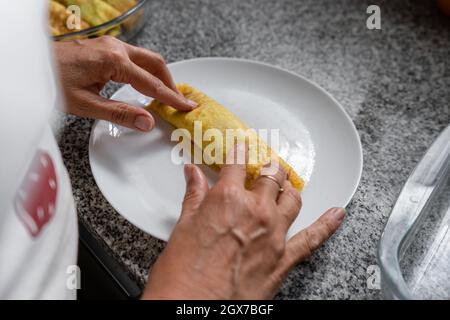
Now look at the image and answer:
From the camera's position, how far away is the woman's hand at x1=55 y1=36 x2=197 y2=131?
2.57 ft

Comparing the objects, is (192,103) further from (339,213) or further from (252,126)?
(339,213)

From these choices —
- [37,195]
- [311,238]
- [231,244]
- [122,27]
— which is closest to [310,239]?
[311,238]

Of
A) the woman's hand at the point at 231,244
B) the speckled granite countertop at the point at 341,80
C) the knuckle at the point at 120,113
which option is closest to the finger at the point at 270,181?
the woman's hand at the point at 231,244

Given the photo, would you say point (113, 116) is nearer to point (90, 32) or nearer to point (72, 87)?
point (72, 87)

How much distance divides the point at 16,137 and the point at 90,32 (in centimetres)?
54

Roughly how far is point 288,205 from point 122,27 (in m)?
0.52

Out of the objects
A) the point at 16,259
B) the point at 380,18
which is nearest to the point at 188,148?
the point at 16,259

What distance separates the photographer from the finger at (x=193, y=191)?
0.63 meters

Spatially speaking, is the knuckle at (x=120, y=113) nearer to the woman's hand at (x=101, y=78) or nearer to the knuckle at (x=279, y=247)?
the woman's hand at (x=101, y=78)

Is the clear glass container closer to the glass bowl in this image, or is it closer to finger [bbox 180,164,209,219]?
finger [bbox 180,164,209,219]

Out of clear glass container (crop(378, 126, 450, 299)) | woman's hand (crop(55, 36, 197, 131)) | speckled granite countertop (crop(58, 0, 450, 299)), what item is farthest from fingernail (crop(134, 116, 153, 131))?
clear glass container (crop(378, 126, 450, 299))

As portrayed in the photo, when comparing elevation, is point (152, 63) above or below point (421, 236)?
above

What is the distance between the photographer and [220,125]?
0.80m

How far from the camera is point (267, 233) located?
0.61m
